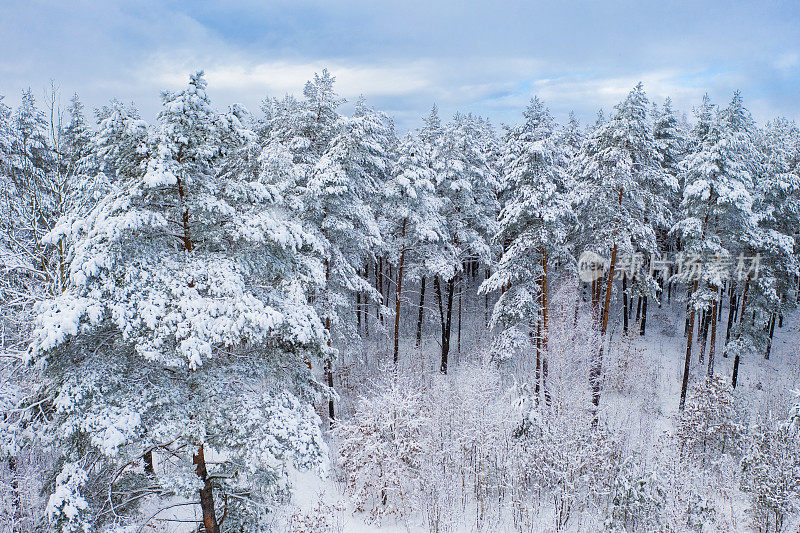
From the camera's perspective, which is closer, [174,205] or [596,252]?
[174,205]

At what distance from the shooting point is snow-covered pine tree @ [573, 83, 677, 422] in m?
16.6

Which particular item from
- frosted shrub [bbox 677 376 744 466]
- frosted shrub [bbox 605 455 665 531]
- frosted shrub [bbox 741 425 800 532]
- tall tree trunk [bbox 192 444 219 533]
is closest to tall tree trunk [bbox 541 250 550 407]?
frosted shrub [bbox 677 376 744 466]

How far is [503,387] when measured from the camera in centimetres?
1997

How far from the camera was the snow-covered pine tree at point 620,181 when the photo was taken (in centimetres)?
1661

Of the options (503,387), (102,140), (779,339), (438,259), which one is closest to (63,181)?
(102,140)

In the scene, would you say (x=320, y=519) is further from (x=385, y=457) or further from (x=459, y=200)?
(x=459, y=200)

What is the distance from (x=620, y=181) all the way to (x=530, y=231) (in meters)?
4.03

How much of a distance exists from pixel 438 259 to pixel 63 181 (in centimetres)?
1483

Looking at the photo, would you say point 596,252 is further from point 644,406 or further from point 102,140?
point 102,140

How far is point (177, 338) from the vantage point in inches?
250

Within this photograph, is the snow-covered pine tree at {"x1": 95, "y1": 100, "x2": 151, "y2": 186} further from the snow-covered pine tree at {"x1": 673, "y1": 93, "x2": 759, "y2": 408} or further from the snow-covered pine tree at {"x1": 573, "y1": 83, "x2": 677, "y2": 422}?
the snow-covered pine tree at {"x1": 673, "y1": 93, "x2": 759, "y2": 408}

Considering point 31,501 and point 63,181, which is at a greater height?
point 63,181

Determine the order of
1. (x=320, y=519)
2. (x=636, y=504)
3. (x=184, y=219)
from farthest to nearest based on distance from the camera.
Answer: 1. (x=320, y=519)
2. (x=636, y=504)
3. (x=184, y=219)

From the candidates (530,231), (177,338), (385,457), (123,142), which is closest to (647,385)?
(530,231)
